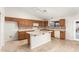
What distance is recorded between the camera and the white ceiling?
147cm

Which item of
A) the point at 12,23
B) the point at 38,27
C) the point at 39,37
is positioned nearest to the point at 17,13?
the point at 12,23

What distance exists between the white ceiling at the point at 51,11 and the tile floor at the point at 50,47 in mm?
471

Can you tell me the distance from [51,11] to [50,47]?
2.10 ft

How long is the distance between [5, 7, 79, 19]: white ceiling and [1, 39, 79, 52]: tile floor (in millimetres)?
471

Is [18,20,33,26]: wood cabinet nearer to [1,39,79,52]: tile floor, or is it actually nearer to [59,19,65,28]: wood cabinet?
[1,39,79,52]: tile floor

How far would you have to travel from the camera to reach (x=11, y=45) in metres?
1.45

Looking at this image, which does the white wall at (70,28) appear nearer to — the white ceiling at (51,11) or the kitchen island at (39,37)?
the white ceiling at (51,11)

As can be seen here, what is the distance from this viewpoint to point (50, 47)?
60.2 inches

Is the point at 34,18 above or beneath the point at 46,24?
above

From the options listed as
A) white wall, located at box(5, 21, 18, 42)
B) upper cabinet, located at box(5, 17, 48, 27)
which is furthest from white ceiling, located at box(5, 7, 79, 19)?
white wall, located at box(5, 21, 18, 42)

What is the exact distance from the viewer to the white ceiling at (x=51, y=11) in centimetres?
147
